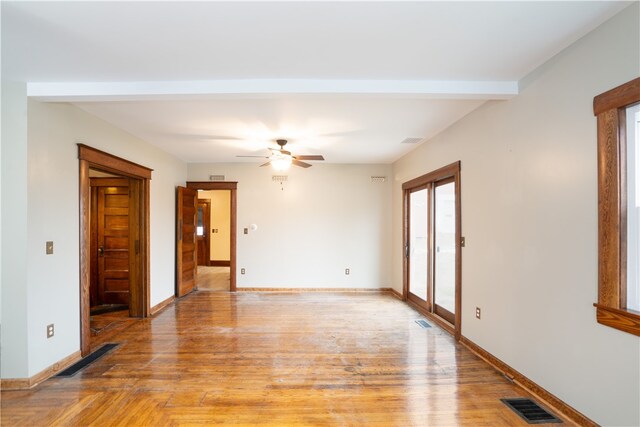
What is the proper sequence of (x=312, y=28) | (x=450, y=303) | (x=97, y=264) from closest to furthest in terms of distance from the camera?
1. (x=312, y=28)
2. (x=450, y=303)
3. (x=97, y=264)

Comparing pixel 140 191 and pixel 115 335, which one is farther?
pixel 140 191

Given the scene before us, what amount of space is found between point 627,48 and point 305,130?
9.61ft

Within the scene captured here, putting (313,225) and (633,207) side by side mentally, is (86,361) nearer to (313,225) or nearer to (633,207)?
(313,225)

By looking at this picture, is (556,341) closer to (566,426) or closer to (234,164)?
(566,426)

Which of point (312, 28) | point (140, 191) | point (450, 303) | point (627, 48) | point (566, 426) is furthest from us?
point (140, 191)

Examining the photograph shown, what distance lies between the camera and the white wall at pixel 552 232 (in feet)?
6.14

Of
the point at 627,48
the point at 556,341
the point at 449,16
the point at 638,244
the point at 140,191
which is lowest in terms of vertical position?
the point at 556,341

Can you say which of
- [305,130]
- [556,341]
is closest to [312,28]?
[305,130]

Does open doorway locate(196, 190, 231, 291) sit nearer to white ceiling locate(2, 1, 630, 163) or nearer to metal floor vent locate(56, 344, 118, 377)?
metal floor vent locate(56, 344, 118, 377)

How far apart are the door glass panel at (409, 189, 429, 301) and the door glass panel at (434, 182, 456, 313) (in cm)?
29

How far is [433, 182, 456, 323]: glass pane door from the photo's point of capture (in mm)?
4051

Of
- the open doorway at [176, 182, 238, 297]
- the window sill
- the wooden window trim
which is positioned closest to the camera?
the window sill

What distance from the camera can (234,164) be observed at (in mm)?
6258

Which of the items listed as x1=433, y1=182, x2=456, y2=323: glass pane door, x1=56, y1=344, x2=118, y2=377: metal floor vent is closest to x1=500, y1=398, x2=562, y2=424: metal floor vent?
x1=433, y1=182, x2=456, y2=323: glass pane door
